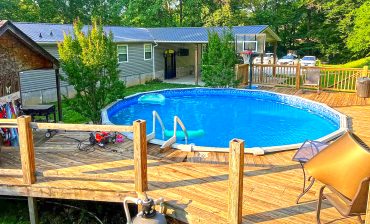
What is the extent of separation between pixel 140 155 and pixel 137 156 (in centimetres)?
5

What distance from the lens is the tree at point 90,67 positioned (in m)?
8.40

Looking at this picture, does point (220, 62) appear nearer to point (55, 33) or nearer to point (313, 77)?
point (313, 77)

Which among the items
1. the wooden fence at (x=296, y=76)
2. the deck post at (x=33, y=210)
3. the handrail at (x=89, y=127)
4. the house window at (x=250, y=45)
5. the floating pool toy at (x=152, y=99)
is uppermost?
the house window at (x=250, y=45)

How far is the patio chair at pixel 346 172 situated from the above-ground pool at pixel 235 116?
4.03 m

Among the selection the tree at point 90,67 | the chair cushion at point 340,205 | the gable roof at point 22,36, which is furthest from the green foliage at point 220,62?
the chair cushion at point 340,205

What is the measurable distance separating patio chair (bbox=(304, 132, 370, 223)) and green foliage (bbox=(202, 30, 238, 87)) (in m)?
10.9

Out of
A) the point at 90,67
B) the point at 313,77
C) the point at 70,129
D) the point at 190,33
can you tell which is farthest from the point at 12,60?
the point at 190,33

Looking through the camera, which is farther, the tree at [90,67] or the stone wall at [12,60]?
the tree at [90,67]

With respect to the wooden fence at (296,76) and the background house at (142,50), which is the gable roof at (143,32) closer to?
the background house at (142,50)

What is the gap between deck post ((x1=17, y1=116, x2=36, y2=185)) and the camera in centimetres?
478

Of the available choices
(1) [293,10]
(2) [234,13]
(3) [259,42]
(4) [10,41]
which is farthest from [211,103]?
(1) [293,10]

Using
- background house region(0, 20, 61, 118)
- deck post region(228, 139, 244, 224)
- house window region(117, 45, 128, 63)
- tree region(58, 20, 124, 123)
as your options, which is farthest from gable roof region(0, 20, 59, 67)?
house window region(117, 45, 128, 63)

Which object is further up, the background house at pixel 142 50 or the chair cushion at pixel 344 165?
the background house at pixel 142 50

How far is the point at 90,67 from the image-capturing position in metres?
8.55
